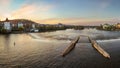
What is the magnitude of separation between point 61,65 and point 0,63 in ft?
37.7

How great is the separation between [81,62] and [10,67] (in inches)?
504

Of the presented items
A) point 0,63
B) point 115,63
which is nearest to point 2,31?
point 0,63

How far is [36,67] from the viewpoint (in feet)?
92.1

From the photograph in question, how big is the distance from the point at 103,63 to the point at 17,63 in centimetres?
1580

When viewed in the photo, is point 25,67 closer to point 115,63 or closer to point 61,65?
point 61,65

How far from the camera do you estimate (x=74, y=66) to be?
28.8 metres

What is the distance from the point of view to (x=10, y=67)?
28.2m

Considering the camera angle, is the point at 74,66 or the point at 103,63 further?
the point at 103,63

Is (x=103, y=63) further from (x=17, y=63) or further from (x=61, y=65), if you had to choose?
(x=17, y=63)

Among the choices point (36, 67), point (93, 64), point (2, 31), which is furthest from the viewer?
point (2, 31)

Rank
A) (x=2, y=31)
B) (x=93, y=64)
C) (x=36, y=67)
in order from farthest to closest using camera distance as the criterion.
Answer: (x=2, y=31) < (x=93, y=64) < (x=36, y=67)

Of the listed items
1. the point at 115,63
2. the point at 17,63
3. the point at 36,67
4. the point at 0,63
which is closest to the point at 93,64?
the point at 115,63

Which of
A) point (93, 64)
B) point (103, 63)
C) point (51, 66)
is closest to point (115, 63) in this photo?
point (103, 63)

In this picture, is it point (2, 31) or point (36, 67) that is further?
point (2, 31)
